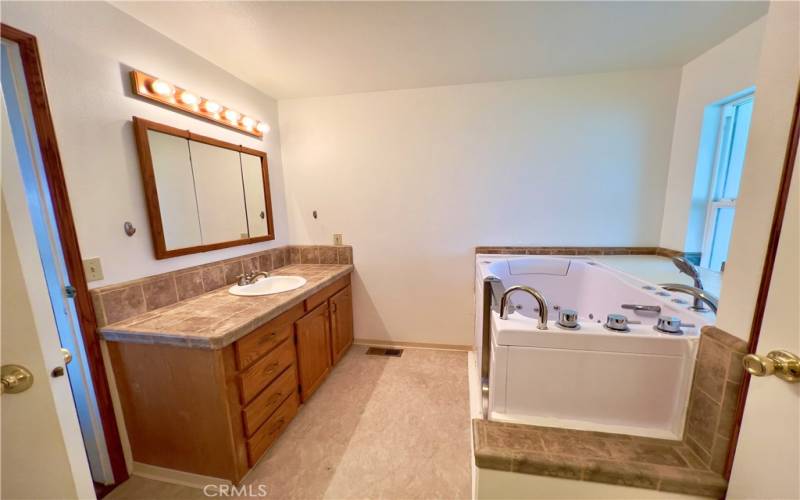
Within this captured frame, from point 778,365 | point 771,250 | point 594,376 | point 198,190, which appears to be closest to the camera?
point 778,365

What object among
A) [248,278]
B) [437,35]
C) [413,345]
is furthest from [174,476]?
[437,35]

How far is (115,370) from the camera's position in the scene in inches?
50.5

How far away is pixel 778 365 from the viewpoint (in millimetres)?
555

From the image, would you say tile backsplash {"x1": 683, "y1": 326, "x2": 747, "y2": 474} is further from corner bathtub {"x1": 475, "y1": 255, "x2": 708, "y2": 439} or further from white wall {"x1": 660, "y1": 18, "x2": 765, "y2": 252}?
white wall {"x1": 660, "y1": 18, "x2": 765, "y2": 252}

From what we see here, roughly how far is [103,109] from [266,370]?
1.45 meters

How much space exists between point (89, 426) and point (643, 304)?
9.16ft

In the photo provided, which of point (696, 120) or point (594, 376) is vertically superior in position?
point (696, 120)

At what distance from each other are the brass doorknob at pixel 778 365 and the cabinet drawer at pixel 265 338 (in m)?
1.66

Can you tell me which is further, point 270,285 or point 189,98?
point 270,285

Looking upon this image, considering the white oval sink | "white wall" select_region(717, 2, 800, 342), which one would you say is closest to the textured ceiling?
"white wall" select_region(717, 2, 800, 342)

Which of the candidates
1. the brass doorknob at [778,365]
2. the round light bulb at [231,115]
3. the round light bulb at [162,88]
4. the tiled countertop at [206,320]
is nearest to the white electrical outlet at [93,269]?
the tiled countertop at [206,320]

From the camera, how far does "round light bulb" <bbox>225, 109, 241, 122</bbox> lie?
185 centimetres

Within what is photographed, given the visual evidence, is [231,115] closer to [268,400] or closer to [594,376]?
[268,400]

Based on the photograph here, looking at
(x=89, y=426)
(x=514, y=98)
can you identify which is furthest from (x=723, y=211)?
(x=89, y=426)
